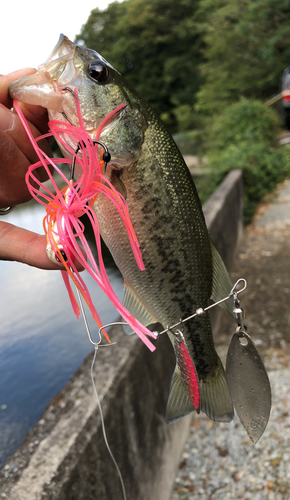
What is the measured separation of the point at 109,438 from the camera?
1.86 meters

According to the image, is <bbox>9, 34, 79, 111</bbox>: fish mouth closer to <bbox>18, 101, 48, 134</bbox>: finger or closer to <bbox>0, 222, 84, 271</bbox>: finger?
<bbox>18, 101, 48, 134</bbox>: finger

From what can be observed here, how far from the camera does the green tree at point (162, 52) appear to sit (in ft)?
93.1

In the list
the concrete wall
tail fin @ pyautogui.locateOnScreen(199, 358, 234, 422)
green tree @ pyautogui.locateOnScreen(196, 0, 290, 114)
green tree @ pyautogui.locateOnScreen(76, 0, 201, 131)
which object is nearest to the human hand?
tail fin @ pyautogui.locateOnScreen(199, 358, 234, 422)

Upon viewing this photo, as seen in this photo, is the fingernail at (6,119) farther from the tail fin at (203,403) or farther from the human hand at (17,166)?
the tail fin at (203,403)

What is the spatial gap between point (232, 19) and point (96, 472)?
19289 mm

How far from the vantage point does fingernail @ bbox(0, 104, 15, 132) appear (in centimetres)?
102

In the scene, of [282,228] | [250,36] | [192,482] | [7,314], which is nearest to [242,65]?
[250,36]

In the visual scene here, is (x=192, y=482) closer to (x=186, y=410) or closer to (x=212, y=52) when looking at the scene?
(x=186, y=410)

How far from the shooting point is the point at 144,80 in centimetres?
3198

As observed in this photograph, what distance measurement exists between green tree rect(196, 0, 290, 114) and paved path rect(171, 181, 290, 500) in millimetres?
13693

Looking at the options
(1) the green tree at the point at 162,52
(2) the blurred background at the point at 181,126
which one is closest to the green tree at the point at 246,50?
(2) the blurred background at the point at 181,126

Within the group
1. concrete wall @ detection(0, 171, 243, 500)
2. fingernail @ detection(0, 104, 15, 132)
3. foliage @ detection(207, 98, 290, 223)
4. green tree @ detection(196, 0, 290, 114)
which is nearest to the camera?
fingernail @ detection(0, 104, 15, 132)

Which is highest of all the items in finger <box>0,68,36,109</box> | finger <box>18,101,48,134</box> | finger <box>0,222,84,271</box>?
finger <box>0,68,36,109</box>

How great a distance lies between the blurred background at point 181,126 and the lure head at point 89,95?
292 cm
